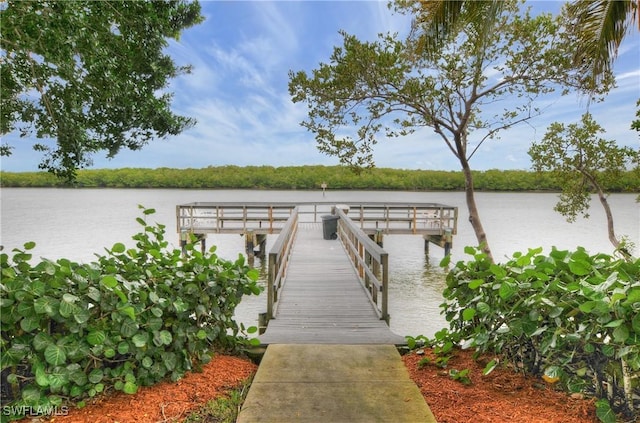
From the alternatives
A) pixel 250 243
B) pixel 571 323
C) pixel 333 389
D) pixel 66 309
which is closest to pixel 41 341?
pixel 66 309

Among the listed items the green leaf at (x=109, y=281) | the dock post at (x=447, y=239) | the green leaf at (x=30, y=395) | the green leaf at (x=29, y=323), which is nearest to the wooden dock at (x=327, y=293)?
the green leaf at (x=109, y=281)

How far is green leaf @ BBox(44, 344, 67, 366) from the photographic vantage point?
2.08m

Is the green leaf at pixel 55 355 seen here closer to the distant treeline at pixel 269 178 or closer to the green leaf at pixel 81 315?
the green leaf at pixel 81 315

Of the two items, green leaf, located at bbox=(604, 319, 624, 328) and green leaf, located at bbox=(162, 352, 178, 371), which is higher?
green leaf, located at bbox=(604, 319, 624, 328)

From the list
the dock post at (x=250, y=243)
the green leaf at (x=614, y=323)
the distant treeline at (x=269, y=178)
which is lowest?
the dock post at (x=250, y=243)

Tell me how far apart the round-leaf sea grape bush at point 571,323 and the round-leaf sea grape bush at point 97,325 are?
76.4 inches

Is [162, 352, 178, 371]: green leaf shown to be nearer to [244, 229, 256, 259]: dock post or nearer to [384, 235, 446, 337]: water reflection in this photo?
[384, 235, 446, 337]: water reflection

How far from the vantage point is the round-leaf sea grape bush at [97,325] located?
2111 mm

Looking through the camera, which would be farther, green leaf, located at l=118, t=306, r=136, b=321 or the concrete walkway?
the concrete walkway

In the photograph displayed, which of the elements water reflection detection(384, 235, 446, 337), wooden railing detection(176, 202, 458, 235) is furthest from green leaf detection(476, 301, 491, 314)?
wooden railing detection(176, 202, 458, 235)

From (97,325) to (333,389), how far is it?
1551mm

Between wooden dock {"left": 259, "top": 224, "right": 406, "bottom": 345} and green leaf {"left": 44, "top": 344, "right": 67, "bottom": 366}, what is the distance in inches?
78.8

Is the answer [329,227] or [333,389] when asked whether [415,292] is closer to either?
[329,227]

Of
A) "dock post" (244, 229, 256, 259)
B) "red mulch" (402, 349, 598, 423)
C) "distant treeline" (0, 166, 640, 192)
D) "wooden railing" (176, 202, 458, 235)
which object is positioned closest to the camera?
"red mulch" (402, 349, 598, 423)
